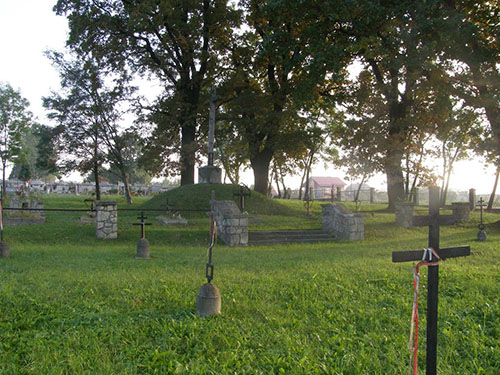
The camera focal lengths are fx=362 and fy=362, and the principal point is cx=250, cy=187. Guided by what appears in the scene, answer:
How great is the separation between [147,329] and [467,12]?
1740cm

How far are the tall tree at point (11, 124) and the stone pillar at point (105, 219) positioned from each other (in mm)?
25452

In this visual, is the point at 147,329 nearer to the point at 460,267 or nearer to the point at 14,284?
the point at 14,284

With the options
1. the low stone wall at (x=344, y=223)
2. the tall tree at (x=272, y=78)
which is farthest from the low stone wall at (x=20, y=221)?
the tall tree at (x=272, y=78)

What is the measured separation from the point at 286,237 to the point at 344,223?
2174 millimetres

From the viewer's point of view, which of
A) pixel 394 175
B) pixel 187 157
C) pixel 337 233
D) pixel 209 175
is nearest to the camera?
pixel 337 233

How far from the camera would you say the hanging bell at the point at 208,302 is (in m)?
4.44

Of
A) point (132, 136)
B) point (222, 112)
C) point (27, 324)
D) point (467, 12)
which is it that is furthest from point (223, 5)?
point (27, 324)

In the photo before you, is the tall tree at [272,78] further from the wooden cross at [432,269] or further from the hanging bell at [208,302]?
the wooden cross at [432,269]

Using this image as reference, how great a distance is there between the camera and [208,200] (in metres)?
17.6

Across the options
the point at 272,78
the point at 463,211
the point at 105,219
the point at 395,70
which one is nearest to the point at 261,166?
the point at 272,78

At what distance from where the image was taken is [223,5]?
20.5 m

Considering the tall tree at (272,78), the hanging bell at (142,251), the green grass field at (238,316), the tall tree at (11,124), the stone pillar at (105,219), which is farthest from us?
the tall tree at (11,124)

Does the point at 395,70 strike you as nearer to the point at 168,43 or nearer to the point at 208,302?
the point at 168,43

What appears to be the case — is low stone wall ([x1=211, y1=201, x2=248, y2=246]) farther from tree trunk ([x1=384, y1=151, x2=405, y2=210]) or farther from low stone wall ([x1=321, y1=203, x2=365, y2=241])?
tree trunk ([x1=384, y1=151, x2=405, y2=210])
